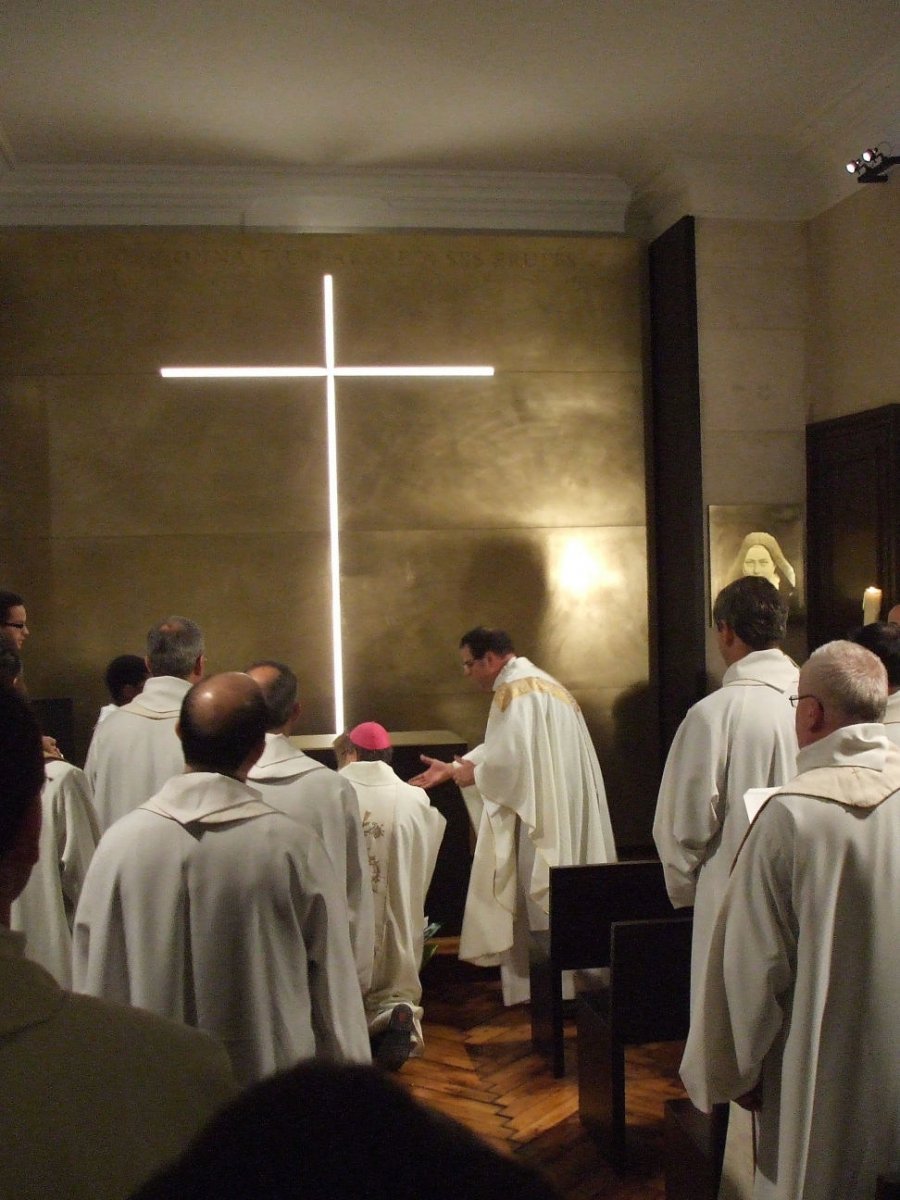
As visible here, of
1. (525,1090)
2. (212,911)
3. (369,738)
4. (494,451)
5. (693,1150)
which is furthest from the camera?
(494,451)

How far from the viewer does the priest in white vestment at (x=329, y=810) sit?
10.4 ft

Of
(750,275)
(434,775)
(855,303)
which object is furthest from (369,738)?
(750,275)

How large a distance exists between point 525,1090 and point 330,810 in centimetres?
186

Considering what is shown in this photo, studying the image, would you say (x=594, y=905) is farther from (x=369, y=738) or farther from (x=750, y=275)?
(x=750, y=275)

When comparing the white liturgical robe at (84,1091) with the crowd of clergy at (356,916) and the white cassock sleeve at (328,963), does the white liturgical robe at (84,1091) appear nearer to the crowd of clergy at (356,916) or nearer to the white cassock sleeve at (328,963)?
the crowd of clergy at (356,916)

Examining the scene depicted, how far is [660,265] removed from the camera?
7.33 metres

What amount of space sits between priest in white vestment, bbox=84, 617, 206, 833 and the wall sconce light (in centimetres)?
400

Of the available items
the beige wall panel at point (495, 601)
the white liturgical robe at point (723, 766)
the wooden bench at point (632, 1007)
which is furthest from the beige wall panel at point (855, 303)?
the wooden bench at point (632, 1007)

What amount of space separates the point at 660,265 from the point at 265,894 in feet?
19.7

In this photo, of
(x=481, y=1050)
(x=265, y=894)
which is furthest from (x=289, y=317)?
(x=265, y=894)

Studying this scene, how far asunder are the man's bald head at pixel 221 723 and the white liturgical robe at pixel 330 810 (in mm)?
841

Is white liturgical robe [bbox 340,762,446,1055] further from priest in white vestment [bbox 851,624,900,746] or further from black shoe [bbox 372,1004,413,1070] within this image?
priest in white vestment [bbox 851,624,900,746]

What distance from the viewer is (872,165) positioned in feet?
18.8

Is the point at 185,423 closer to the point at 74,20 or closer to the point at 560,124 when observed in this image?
the point at 74,20
